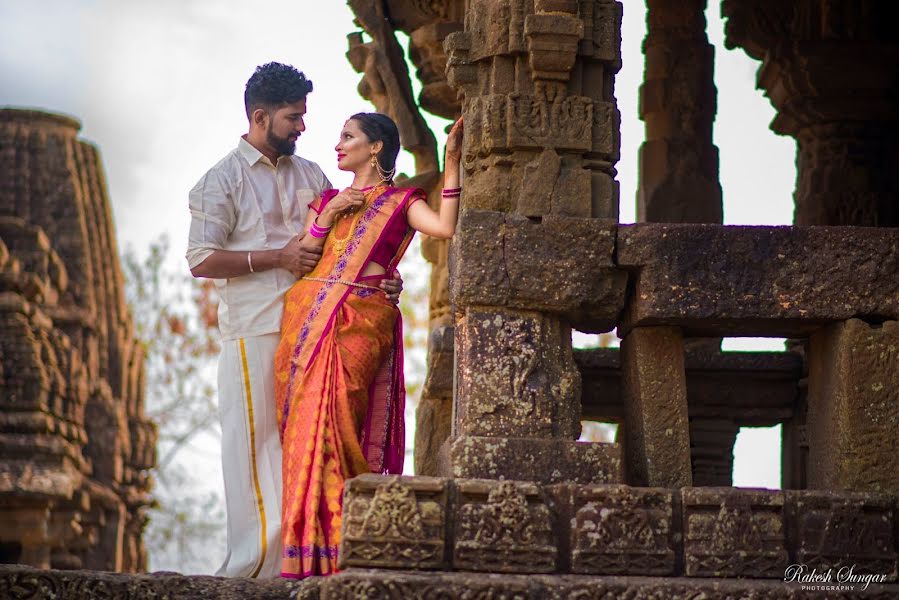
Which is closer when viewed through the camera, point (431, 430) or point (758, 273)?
point (758, 273)

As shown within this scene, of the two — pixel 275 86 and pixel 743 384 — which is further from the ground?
pixel 275 86

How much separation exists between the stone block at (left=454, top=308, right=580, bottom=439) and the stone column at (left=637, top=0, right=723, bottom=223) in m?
5.18

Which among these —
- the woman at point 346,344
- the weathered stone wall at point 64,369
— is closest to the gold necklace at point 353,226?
the woman at point 346,344

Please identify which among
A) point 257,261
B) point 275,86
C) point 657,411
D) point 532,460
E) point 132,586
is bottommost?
point 132,586

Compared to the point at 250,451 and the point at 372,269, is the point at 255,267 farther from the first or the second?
the point at 250,451

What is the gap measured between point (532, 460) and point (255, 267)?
70.5 inches

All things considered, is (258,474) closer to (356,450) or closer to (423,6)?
(356,450)

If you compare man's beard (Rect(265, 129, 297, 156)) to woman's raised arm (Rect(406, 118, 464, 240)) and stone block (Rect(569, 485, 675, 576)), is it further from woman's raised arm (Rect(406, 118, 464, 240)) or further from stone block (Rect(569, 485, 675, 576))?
stone block (Rect(569, 485, 675, 576))

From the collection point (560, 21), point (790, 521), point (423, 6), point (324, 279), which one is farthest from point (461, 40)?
point (423, 6)

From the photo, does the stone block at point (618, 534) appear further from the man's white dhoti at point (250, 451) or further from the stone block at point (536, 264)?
the man's white dhoti at point (250, 451)

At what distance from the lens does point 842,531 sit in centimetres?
684

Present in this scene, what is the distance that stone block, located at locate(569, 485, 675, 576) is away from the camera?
672 centimetres

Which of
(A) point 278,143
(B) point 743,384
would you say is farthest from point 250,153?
(B) point 743,384

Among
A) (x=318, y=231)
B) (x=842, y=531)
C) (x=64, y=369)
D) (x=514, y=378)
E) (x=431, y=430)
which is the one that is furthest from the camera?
(x=64, y=369)
